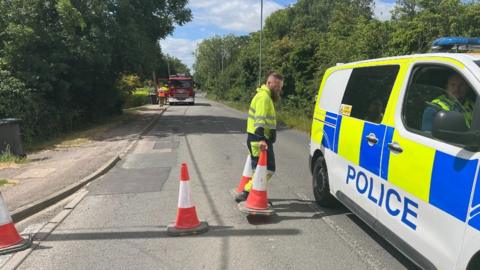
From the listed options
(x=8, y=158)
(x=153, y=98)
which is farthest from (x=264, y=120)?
(x=153, y=98)

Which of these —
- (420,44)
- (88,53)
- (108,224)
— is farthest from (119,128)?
(108,224)

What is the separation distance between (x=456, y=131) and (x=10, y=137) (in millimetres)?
10934

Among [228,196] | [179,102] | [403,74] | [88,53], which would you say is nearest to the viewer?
[403,74]

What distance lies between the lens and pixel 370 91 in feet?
16.6

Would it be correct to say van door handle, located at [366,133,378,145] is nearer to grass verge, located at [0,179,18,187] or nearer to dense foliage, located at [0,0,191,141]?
grass verge, located at [0,179,18,187]

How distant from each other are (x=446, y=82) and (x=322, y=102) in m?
2.91

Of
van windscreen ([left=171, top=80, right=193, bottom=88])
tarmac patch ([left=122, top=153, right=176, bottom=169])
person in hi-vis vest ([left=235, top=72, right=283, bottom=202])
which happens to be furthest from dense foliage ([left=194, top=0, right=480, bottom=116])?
person in hi-vis vest ([left=235, top=72, right=283, bottom=202])

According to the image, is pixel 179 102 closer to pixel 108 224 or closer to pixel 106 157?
pixel 106 157

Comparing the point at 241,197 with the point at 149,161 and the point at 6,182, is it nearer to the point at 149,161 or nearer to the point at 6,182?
the point at 6,182

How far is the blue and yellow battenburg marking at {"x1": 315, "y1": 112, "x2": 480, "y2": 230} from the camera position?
3129 mm

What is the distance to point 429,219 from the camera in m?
3.54

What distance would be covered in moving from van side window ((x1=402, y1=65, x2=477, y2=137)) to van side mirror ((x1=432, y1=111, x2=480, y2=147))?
0.29 meters

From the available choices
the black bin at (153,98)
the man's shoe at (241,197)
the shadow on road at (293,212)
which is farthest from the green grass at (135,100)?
the shadow on road at (293,212)

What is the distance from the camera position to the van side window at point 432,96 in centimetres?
357
